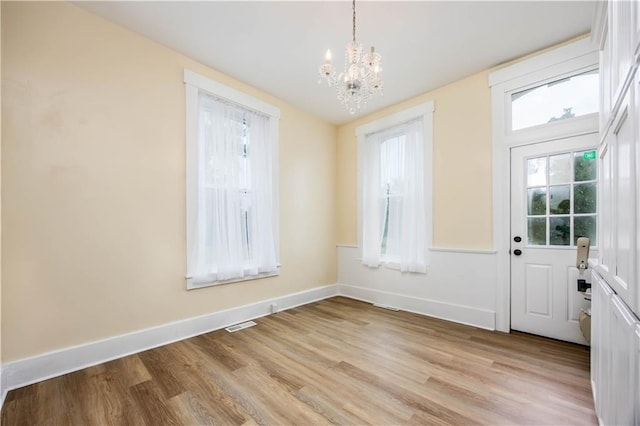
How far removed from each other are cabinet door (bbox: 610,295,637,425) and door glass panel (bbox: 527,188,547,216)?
6.52 feet

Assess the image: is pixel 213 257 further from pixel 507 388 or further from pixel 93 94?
pixel 507 388

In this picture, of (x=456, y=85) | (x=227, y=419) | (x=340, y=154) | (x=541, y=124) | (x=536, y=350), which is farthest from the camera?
(x=340, y=154)

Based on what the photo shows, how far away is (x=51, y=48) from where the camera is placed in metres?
2.19

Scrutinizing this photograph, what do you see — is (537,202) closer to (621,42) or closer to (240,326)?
(621,42)

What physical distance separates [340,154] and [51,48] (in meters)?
3.67

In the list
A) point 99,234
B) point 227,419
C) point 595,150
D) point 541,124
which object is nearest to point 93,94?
point 99,234

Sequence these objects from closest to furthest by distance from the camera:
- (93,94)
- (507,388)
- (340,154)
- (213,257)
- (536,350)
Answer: (507,388), (93,94), (536,350), (213,257), (340,154)

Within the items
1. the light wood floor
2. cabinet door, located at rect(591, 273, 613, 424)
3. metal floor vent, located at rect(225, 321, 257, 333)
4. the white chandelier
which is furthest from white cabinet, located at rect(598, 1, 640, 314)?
metal floor vent, located at rect(225, 321, 257, 333)

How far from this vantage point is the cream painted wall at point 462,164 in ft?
10.4

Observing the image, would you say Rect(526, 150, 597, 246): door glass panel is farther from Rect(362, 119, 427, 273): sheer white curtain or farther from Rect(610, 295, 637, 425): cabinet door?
Rect(610, 295, 637, 425): cabinet door

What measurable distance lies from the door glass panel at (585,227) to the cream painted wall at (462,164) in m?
0.72

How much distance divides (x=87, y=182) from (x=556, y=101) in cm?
458

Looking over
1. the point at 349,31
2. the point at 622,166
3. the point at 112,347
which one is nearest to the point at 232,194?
the point at 112,347

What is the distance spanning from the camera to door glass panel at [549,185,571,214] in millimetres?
2717
